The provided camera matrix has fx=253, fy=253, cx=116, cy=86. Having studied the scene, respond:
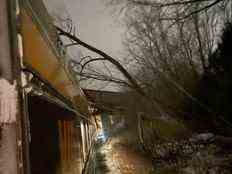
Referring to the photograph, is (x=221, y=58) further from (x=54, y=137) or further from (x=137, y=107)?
(x=54, y=137)

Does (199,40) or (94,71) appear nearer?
(94,71)

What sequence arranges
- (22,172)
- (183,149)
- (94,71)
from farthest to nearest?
1. (183,149)
2. (94,71)
3. (22,172)

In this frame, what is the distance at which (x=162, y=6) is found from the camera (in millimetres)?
7793

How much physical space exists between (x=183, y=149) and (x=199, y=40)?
6153 millimetres

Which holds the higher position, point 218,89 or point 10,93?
point 218,89

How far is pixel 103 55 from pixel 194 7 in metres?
3.20

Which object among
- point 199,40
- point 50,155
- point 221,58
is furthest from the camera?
point 199,40

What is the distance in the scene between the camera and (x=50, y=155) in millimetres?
1447

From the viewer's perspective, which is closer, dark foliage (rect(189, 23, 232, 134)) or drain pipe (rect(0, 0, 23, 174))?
drain pipe (rect(0, 0, 23, 174))

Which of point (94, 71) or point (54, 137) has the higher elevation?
point (94, 71)

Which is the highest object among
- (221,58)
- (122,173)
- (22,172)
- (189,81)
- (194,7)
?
(194,7)

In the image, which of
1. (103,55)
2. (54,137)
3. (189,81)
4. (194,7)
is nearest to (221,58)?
(189,81)

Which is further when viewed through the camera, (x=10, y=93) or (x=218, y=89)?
(x=218, y=89)

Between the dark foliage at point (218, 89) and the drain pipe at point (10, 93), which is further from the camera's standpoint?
the dark foliage at point (218, 89)
